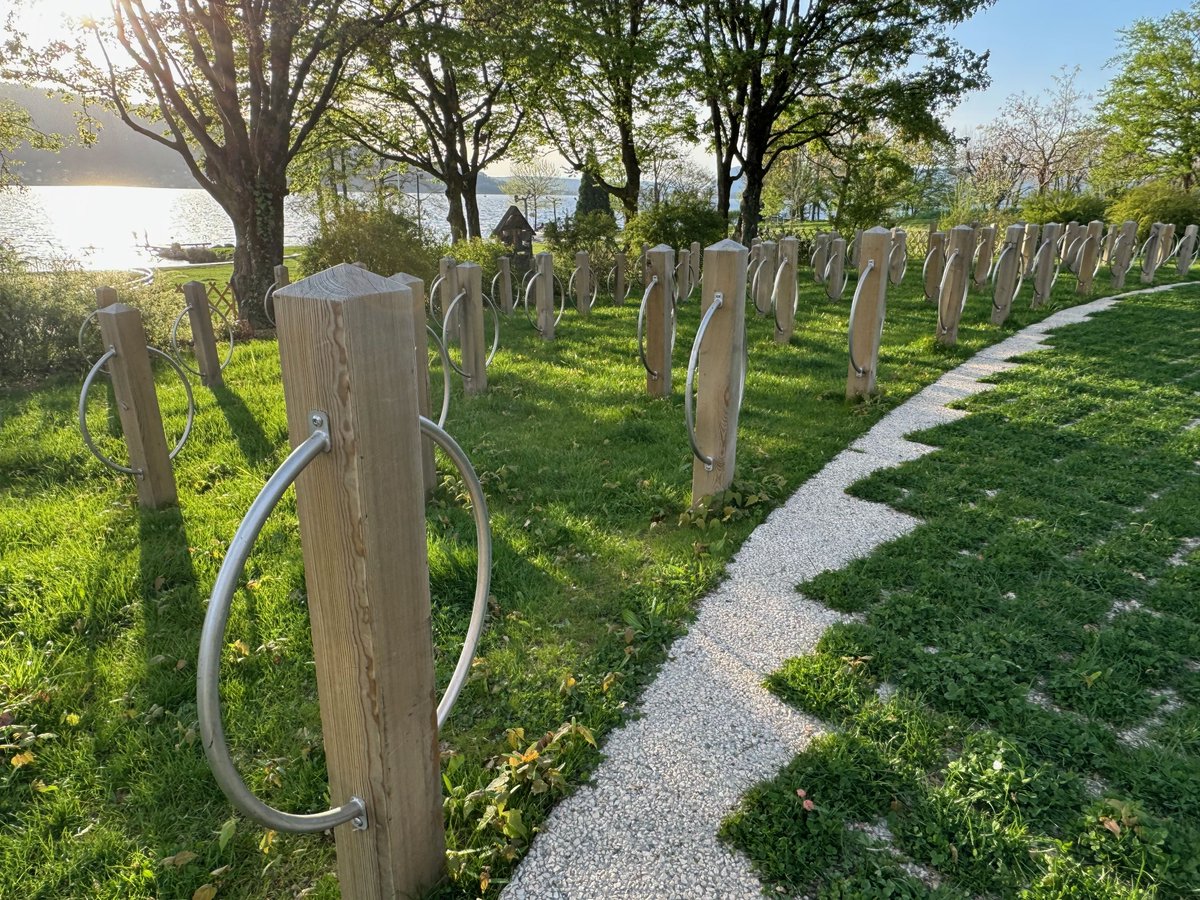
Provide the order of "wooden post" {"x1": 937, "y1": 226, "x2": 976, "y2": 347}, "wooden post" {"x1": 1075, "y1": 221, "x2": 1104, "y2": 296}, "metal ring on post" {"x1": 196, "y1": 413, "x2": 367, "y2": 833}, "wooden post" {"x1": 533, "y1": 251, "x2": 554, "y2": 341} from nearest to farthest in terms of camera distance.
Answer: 1. "metal ring on post" {"x1": 196, "y1": 413, "x2": 367, "y2": 833}
2. "wooden post" {"x1": 937, "y1": 226, "x2": 976, "y2": 347}
3. "wooden post" {"x1": 533, "y1": 251, "x2": 554, "y2": 341}
4. "wooden post" {"x1": 1075, "y1": 221, "x2": 1104, "y2": 296}

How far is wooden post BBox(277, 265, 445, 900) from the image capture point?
4.19 ft

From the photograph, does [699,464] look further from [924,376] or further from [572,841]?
[924,376]

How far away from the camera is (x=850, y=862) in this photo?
6.09ft

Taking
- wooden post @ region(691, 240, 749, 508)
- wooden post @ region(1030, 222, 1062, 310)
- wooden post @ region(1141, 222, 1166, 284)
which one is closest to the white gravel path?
wooden post @ region(691, 240, 749, 508)

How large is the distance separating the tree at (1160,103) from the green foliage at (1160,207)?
361 inches

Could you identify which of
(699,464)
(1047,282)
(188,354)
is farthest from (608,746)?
(1047,282)

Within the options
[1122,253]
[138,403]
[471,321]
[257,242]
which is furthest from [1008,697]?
[1122,253]

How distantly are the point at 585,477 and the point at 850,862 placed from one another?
3.09m

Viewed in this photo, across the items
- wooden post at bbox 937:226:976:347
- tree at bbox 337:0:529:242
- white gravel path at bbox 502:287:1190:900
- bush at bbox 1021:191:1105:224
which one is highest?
tree at bbox 337:0:529:242

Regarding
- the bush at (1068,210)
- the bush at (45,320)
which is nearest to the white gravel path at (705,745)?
the bush at (45,320)

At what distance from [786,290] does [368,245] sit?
7062mm

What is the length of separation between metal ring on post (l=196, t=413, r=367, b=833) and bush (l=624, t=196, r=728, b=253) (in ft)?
46.9

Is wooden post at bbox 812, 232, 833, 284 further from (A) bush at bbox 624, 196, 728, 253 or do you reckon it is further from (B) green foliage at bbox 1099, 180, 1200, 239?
(B) green foliage at bbox 1099, 180, 1200, 239

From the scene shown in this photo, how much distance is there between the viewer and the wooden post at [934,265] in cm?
1115
